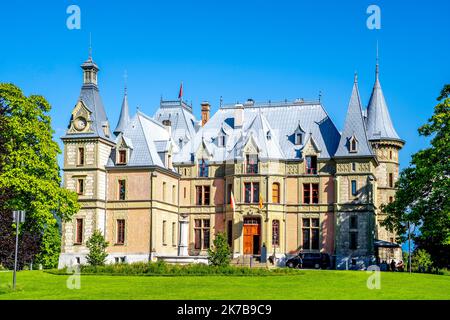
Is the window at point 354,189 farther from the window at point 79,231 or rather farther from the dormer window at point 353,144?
the window at point 79,231

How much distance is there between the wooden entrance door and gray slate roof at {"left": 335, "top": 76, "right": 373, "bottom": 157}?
348 inches

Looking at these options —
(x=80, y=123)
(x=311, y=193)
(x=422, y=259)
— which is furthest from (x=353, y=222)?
(x=80, y=123)

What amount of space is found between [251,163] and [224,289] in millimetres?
30577

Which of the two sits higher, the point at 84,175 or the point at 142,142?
the point at 142,142

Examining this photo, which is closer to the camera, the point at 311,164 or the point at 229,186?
the point at 311,164

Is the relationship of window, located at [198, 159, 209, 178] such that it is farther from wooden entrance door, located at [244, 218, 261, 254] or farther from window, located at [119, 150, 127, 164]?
window, located at [119, 150, 127, 164]

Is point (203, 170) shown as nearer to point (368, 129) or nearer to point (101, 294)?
point (368, 129)

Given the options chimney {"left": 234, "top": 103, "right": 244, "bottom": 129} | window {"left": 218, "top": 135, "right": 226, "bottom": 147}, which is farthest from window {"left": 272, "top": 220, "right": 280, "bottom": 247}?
chimney {"left": 234, "top": 103, "right": 244, "bottom": 129}

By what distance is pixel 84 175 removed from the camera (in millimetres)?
58312

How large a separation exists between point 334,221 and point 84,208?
20.4 metres

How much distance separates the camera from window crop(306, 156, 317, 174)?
60906 mm

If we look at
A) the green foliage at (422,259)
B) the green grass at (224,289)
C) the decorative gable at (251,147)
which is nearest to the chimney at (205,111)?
the decorative gable at (251,147)

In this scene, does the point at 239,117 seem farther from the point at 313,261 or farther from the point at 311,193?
the point at 313,261
